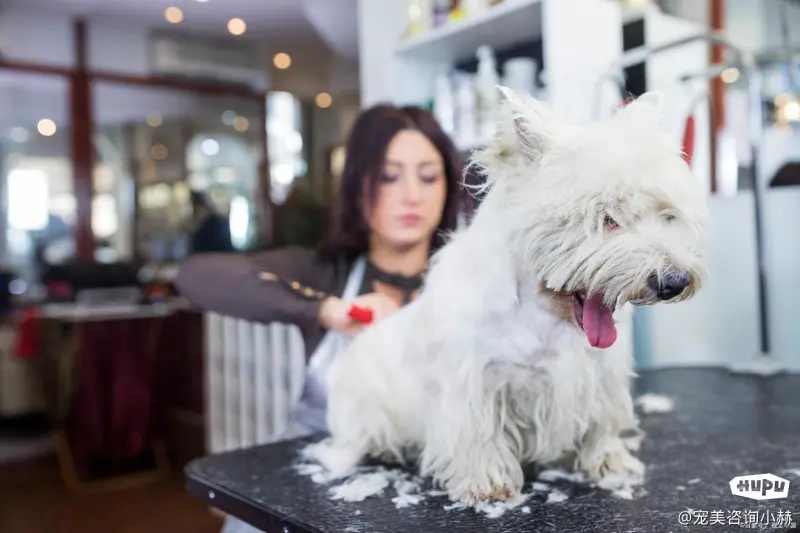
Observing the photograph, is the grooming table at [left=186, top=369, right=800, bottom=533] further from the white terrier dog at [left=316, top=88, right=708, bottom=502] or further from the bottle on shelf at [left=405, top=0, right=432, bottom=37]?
the bottle on shelf at [left=405, top=0, right=432, bottom=37]

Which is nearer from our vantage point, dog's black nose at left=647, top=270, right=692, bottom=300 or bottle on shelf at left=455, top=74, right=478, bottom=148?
dog's black nose at left=647, top=270, right=692, bottom=300

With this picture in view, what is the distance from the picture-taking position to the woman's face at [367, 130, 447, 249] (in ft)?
4.39

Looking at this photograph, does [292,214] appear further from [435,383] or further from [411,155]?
[435,383]

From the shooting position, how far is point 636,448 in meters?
1.03

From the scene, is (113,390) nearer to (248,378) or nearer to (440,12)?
(248,378)

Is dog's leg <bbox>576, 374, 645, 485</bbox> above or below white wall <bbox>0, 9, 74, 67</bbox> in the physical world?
below

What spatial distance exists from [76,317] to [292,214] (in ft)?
6.14

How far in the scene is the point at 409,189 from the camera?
4.38ft

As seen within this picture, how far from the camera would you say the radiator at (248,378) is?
2595 millimetres

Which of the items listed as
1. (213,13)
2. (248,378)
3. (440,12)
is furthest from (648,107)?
(213,13)

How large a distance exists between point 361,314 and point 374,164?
12.3 inches

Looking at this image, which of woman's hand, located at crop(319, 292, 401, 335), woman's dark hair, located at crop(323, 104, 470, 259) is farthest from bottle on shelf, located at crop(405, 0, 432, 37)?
woman's hand, located at crop(319, 292, 401, 335)

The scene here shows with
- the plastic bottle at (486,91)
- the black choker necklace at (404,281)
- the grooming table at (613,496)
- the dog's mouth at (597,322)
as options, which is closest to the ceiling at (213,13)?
the plastic bottle at (486,91)

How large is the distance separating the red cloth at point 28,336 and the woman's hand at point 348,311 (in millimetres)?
2901
